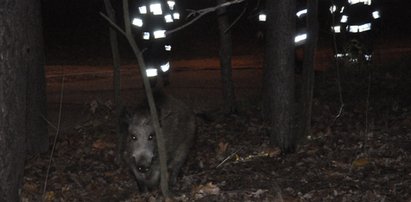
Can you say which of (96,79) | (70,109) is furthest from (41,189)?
(96,79)

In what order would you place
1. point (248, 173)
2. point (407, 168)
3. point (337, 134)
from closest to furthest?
point (407, 168)
point (248, 173)
point (337, 134)

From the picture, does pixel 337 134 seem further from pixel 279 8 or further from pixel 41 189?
pixel 41 189

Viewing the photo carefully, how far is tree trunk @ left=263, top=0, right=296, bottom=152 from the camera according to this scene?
28.5ft

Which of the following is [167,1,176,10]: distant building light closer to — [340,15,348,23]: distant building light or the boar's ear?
[340,15,348,23]: distant building light

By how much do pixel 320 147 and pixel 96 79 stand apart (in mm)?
11351

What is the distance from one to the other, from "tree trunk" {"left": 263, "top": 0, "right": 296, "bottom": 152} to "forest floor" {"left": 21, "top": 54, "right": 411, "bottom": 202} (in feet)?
0.86

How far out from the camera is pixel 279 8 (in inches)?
343

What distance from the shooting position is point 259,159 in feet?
29.8

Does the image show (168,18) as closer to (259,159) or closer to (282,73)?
(282,73)

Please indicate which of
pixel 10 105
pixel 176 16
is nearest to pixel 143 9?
pixel 176 16

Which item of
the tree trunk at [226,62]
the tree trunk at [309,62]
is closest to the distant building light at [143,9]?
the tree trunk at [226,62]

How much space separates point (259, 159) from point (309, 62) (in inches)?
63.1

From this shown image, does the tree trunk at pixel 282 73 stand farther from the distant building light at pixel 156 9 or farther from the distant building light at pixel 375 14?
the distant building light at pixel 375 14

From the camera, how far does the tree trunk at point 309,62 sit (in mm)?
9305
